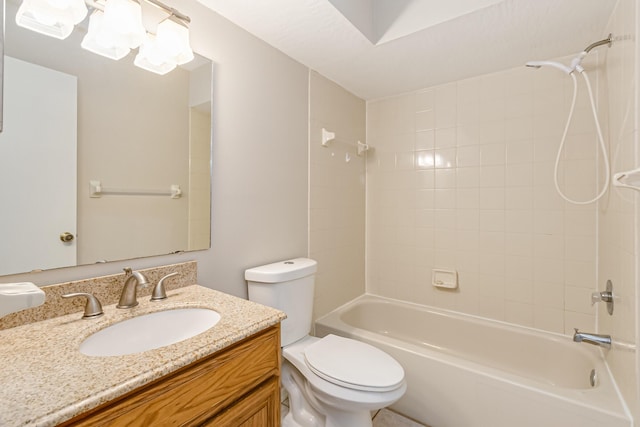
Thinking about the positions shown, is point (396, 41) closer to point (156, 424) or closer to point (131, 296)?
point (131, 296)

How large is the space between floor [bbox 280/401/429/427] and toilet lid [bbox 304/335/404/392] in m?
0.49

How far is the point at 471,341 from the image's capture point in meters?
2.01

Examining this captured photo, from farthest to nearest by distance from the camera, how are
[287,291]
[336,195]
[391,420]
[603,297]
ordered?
[336,195], [391,420], [287,291], [603,297]

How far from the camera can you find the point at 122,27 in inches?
39.4

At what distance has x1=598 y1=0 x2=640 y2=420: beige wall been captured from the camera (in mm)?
1054

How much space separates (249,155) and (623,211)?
1.71m

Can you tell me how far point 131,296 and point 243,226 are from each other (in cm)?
61

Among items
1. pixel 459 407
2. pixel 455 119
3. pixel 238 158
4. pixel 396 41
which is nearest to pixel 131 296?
pixel 238 158

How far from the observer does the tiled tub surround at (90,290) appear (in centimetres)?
86

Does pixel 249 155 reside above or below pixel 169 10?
below

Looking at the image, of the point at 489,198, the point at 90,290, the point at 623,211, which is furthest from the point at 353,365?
the point at 489,198

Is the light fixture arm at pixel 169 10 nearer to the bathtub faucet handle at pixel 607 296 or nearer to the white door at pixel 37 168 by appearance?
the white door at pixel 37 168

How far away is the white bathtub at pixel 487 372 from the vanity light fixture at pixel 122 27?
1.72 metres

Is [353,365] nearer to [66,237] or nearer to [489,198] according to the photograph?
[66,237]
